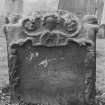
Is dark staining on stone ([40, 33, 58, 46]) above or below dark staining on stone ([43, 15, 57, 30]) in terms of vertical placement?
below

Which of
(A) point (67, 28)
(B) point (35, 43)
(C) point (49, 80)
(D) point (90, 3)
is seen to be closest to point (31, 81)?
(C) point (49, 80)

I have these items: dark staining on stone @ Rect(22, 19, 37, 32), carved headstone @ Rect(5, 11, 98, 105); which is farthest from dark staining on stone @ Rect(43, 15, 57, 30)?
dark staining on stone @ Rect(22, 19, 37, 32)

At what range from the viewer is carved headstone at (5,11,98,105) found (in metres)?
2.89

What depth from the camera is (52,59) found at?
3.01 m

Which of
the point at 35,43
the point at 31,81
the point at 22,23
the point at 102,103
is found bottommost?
the point at 102,103

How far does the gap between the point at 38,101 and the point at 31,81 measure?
221 millimetres

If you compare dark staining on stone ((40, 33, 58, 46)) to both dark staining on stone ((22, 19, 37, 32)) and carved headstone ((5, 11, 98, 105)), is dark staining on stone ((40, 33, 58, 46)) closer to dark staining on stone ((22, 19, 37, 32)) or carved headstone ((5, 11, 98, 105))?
carved headstone ((5, 11, 98, 105))

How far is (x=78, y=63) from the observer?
9.75 ft

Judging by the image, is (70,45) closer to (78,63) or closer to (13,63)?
(78,63)

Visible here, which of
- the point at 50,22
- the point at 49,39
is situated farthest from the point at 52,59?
the point at 50,22

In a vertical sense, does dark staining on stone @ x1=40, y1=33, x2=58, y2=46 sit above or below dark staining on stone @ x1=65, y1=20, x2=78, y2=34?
below

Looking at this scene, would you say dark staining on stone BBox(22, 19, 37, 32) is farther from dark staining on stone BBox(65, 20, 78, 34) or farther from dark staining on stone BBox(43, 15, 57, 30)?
dark staining on stone BBox(65, 20, 78, 34)

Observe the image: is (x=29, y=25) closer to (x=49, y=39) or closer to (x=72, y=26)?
(x=49, y=39)

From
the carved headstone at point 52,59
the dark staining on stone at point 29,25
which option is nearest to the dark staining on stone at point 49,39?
the carved headstone at point 52,59
